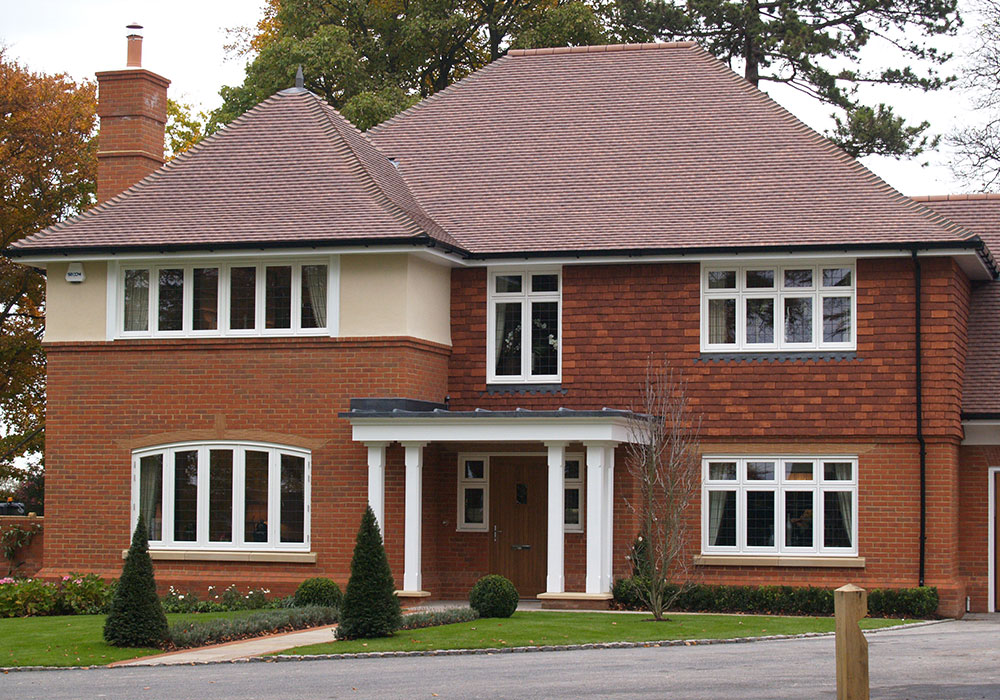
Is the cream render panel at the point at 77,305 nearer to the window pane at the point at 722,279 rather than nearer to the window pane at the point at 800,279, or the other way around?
the window pane at the point at 722,279

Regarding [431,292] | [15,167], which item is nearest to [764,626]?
[431,292]

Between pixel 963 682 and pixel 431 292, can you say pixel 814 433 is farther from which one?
pixel 963 682

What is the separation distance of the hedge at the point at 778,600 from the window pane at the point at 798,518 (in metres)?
0.86

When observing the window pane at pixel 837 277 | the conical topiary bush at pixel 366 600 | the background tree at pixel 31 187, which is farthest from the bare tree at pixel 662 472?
the background tree at pixel 31 187

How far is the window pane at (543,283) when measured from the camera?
26.8m

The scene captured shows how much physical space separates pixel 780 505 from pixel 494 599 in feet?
18.8

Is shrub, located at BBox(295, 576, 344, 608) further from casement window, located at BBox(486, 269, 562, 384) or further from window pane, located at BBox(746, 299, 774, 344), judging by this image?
window pane, located at BBox(746, 299, 774, 344)

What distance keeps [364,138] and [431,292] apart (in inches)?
190

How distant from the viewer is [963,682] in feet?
51.3

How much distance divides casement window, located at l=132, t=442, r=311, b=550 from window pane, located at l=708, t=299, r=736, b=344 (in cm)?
712

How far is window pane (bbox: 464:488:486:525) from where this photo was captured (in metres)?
26.7

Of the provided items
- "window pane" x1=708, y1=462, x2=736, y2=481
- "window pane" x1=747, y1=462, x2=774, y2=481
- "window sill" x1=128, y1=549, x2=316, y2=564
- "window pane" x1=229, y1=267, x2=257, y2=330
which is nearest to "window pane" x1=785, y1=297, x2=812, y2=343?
"window pane" x1=747, y1=462, x2=774, y2=481

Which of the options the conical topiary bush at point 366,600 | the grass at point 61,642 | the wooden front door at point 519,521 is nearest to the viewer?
the grass at point 61,642

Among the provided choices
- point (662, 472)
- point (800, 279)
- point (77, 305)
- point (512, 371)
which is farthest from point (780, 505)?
point (77, 305)
